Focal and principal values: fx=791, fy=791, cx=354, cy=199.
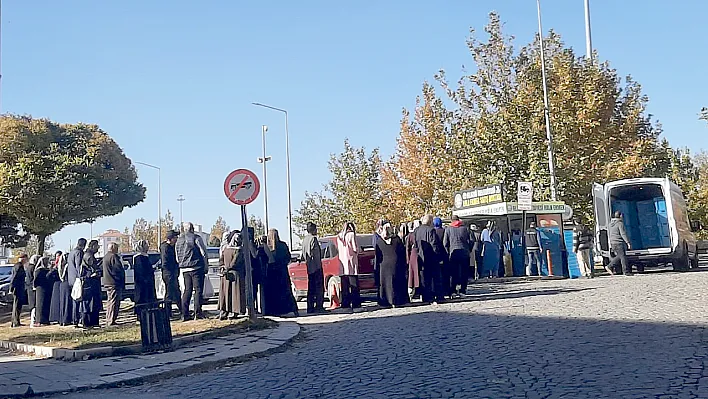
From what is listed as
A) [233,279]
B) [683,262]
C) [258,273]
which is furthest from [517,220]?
[233,279]

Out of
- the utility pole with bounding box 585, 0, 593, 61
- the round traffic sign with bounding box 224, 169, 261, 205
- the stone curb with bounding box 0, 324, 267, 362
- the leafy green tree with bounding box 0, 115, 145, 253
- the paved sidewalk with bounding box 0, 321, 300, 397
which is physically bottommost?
the paved sidewalk with bounding box 0, 321, 300, 397

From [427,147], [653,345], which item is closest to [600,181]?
[427,147]

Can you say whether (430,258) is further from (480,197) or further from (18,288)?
(18,288)

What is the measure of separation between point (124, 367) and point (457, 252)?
8.54m

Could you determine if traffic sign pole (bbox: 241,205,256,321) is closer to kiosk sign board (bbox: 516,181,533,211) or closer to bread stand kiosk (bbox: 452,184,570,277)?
kiosk sign board (bbox: 516,181,533,211)

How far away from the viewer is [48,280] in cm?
1756

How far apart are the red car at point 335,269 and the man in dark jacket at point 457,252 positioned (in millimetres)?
1662

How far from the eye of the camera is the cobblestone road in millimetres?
7289

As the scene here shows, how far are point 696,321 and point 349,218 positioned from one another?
3143 cm

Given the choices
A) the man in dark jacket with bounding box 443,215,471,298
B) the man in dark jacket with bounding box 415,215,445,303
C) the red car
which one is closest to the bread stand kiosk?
the man in dark jacket with bounding box 443,215,471,298

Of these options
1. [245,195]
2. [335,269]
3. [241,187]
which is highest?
[241,187]

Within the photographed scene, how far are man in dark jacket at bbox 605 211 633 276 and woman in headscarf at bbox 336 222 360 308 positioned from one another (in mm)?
8458

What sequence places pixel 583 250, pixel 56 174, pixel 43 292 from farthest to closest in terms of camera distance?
pixel 56 174, pixel 583 250, pixel 43 292

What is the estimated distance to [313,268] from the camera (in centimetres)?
1573
